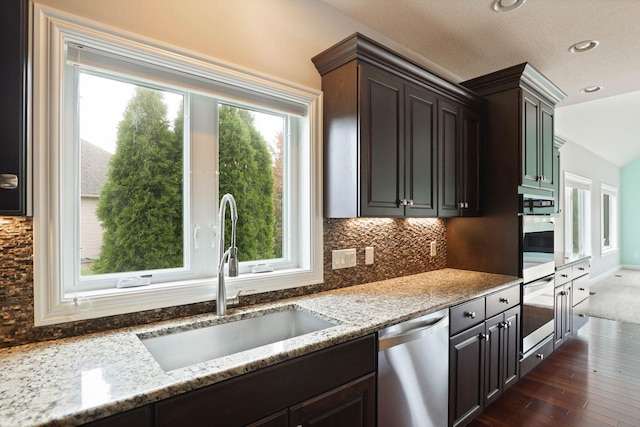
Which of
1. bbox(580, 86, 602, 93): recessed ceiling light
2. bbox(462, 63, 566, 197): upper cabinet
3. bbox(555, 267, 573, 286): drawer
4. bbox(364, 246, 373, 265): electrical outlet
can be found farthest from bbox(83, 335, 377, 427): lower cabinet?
bbox(580, 86, 602, 93): recessed ceiling light

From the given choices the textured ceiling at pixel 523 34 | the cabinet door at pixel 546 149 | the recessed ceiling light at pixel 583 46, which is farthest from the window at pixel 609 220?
the recessed ceiling light at pixel 583 46

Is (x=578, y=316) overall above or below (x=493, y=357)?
below

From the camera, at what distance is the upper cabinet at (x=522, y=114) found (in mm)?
2643

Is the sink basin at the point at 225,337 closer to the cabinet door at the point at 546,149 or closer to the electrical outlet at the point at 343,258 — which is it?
the electrical outlet at the point at 343,258

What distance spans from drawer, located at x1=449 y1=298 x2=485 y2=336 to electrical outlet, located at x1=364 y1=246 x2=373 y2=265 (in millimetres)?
674

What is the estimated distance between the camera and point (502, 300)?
237cm

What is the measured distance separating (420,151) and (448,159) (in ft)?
1.20

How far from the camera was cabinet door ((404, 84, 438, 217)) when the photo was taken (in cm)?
218

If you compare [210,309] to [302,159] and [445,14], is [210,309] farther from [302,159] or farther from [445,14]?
[445,14]

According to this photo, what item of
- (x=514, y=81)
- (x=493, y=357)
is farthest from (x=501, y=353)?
(x=514, y=81)

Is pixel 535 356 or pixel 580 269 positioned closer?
pixel 535 356

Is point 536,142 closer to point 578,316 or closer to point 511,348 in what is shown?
point 511,348

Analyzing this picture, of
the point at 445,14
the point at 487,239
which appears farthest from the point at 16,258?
the point at 487,239

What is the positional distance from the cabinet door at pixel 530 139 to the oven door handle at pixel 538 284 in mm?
817
